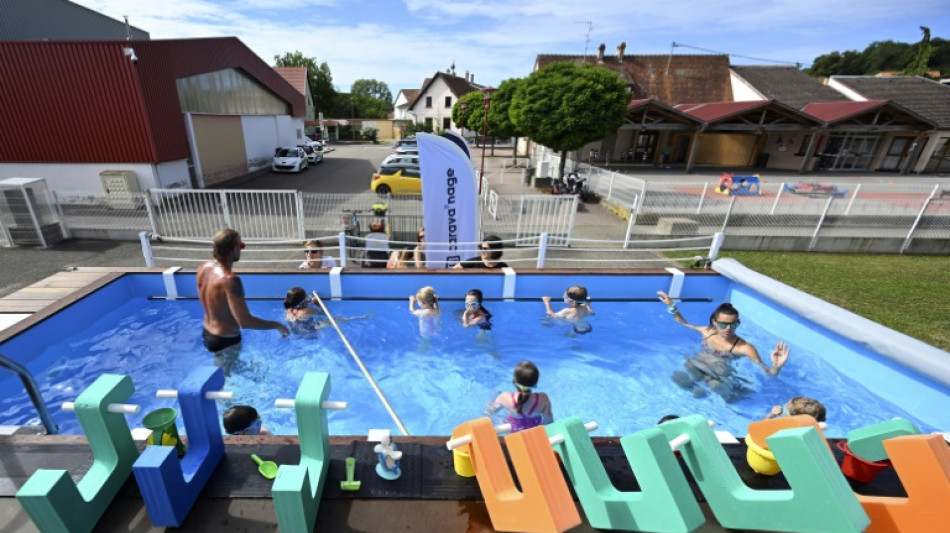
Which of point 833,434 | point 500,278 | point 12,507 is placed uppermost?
point 12,507

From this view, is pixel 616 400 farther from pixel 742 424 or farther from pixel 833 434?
pixel 833 434

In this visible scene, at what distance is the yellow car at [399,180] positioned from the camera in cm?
1625

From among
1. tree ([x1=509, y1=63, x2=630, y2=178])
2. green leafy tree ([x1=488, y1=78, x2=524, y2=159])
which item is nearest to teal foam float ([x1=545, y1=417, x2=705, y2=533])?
tree ([x1=509, y1=63, x2=630, y2=178])

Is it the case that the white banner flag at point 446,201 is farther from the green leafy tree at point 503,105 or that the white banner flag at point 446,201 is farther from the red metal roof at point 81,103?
the green leafy tree at point 503,105

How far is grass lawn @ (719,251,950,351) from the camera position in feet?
23.5

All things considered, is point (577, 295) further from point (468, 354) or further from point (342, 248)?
point (342, 248)

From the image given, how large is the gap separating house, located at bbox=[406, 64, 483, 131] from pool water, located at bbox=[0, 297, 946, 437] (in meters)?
46.8

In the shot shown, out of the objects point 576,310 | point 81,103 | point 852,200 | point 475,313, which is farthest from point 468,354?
point 81,103

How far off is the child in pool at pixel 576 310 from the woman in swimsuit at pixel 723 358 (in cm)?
162

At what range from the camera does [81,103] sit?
1351 cm

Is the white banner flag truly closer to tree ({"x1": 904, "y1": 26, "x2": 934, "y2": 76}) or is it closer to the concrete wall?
the concrete wall

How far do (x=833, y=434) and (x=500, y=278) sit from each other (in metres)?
5.36

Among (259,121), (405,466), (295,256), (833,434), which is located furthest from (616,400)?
(259,121)

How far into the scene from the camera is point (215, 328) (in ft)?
15.7
